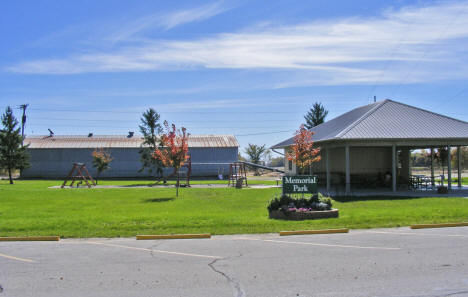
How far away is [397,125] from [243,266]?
1958cm

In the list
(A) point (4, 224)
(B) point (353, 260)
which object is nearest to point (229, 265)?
(B) point (353, 260)

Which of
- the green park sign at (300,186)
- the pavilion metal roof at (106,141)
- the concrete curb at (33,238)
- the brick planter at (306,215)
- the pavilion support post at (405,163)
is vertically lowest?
the concrete curb at (33,238)

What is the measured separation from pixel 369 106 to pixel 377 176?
459 centimetres

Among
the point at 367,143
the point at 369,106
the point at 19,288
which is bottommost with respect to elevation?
the point at 19,288

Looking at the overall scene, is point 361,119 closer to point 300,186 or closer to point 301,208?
point 300,186

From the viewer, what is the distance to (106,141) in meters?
60.0

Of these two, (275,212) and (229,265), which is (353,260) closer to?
(229,265)

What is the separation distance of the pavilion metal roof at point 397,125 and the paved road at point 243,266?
1262cm

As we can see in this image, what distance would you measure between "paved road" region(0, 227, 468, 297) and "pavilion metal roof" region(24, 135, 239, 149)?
48.4 meters

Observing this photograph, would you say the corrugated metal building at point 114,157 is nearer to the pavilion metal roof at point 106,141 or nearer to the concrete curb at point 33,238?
the pavilion metal roof at point 106,141

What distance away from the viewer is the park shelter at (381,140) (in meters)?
23.5

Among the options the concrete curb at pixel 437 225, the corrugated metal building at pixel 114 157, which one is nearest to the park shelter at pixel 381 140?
the concrete curb at pixel 437 225

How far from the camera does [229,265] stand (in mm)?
8000

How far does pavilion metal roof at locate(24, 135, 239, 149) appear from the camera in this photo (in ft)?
192
